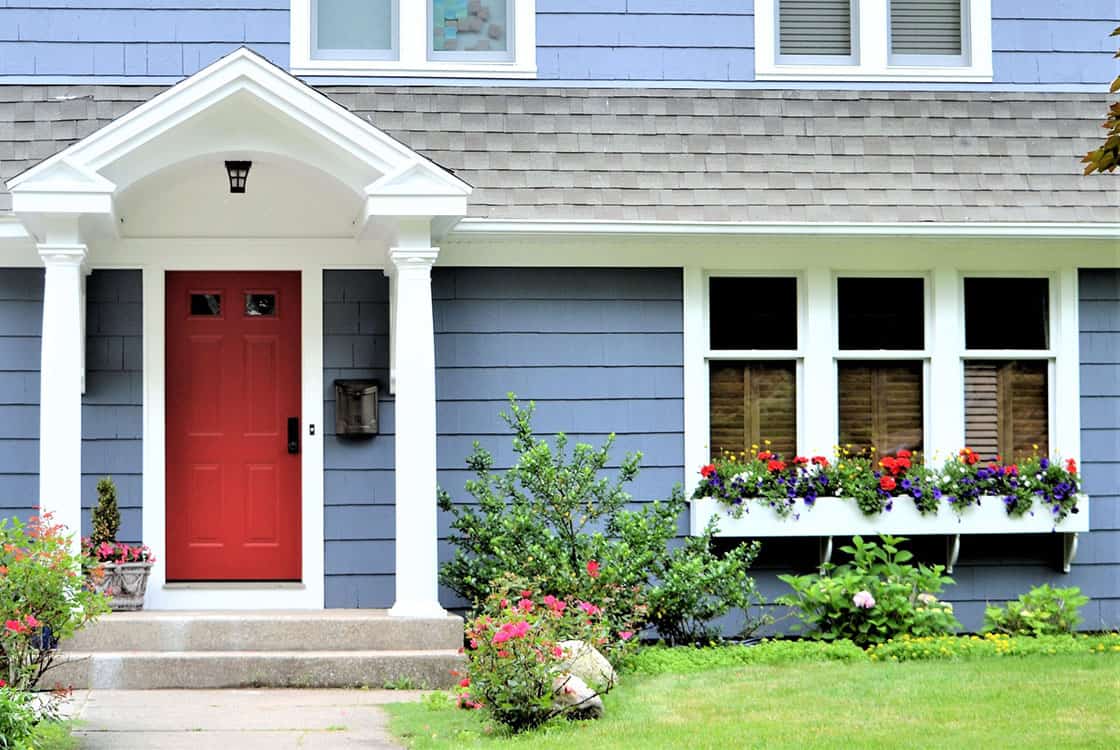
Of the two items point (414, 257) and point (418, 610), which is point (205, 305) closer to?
point (414, 257)

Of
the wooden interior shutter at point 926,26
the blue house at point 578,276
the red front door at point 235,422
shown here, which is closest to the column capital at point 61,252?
the blue house at point 578,276

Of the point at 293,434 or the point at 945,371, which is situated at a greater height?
the point at 945,371

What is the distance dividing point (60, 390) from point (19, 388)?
104cm

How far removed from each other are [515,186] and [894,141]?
100.0 inches

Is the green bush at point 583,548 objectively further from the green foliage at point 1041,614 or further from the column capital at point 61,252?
the column capital at point 61,252

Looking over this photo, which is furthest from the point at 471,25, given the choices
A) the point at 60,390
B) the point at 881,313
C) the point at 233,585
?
the point at 233,585

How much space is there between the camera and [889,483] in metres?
9.00

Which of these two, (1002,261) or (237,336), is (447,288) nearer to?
(237,336)

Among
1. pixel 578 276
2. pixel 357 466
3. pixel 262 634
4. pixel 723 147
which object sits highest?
pixel 723 147

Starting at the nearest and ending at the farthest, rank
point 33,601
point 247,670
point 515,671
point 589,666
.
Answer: point 33,601 → point 515,671 → point 589,666 → point 247,670

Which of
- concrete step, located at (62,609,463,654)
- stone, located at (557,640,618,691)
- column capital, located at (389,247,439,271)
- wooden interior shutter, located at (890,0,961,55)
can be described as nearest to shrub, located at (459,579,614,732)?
stone, located at (557,640,618,691)

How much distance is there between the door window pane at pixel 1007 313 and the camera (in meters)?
9.52

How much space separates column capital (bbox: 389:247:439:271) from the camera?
8242 millimetres

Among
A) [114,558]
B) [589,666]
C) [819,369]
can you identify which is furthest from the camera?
[819,369]
